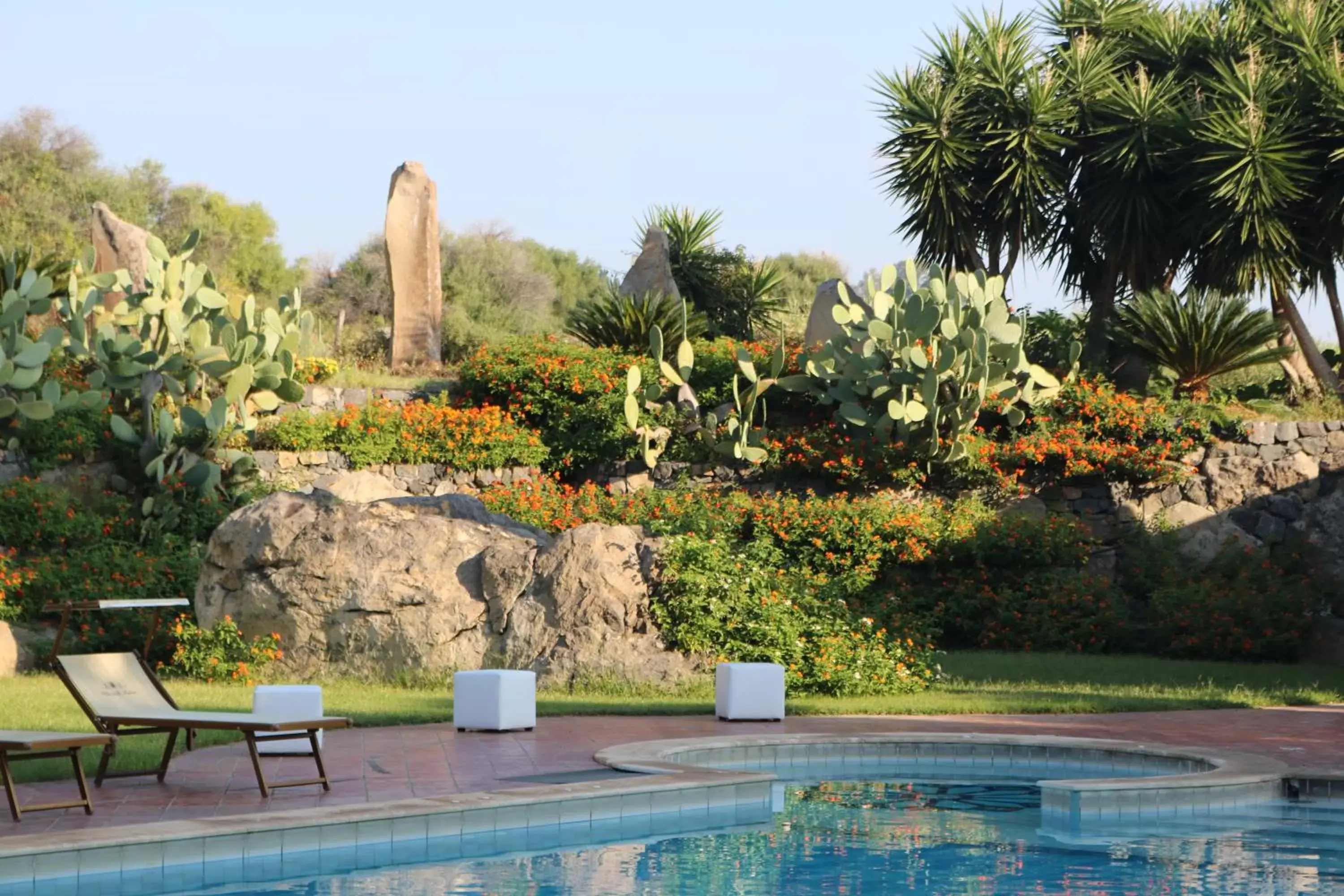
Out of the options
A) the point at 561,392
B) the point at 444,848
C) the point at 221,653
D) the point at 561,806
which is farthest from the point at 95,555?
the point at 444,848

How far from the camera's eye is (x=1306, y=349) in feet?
68.0

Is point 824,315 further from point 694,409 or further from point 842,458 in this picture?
point 842,458

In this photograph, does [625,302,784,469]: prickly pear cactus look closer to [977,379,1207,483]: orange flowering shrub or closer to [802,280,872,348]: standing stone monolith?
[802,280,872,348]: standing stone monolith

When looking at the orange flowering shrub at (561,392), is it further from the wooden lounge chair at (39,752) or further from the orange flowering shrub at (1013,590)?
the wooden lounge chair at (39,752)

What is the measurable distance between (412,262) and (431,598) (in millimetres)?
11991

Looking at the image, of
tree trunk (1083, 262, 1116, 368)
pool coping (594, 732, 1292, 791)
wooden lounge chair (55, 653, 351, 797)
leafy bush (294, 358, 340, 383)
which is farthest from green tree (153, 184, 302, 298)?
wooden lounge chair (55, 653, 351, 797)

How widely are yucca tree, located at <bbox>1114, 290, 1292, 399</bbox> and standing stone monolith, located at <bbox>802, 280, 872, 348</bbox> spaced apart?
3.74 metres

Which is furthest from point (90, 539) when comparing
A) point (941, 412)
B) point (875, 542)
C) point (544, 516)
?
point (941, 412)

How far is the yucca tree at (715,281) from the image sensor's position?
2484cm

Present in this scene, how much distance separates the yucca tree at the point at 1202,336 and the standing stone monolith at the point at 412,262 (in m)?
10.7

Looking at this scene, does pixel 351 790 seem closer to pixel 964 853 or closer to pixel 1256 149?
pixel 964 853

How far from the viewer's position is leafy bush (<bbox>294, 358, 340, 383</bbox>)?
19.9 m

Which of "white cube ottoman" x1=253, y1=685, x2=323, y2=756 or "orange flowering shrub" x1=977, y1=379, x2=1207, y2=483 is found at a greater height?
"orange flowering shrub" x1=977, y1=379, x2=1207, y2=483

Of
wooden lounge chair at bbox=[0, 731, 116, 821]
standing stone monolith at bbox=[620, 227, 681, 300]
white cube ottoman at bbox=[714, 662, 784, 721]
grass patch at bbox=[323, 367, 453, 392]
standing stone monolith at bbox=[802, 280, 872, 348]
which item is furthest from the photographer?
standing stone monolith at bbox=[620, 227, 681, 300]
